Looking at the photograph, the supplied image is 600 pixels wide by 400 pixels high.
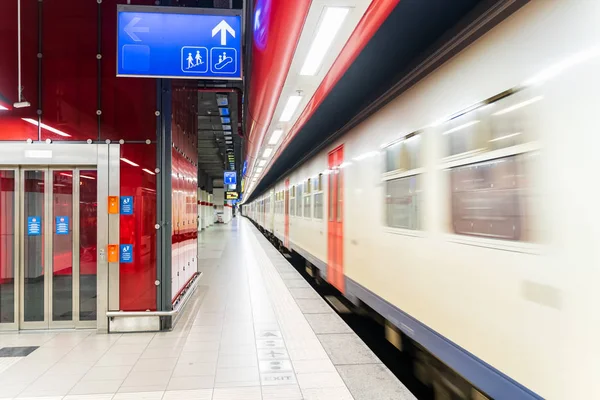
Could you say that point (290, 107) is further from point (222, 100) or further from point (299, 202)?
point (222, 100)

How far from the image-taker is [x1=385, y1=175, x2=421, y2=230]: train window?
2.98 meters

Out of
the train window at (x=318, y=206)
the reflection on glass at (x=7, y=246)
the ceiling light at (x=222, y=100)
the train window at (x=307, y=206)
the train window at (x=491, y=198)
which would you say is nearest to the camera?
the train window at (x=491, y=198)

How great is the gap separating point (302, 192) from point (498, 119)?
659 centimetres

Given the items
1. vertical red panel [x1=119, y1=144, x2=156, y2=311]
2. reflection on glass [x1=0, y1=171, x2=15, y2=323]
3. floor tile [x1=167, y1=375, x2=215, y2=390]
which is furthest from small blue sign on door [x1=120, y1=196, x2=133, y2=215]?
floor tile [x1=167, y1=375, x2=215, y2=390]

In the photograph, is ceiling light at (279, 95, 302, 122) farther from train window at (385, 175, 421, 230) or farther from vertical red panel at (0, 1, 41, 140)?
vertical red panel at (0, 1, 41, 140)

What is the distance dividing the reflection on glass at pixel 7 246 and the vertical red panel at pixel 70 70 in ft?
2.48

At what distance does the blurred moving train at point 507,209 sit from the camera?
1506 millimetres

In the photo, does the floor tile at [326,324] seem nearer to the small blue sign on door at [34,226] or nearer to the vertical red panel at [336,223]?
the vertical red panel at [336,223]

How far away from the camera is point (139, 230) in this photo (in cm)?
434

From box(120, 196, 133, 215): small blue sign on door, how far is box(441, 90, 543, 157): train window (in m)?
3.34

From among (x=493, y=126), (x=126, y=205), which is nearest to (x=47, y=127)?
(x=126, y=205)

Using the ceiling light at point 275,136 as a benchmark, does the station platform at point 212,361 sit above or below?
below

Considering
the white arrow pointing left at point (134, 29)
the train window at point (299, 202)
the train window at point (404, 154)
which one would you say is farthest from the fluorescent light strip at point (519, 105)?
the train window at point (299, 202)

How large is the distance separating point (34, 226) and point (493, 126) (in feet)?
15.5
